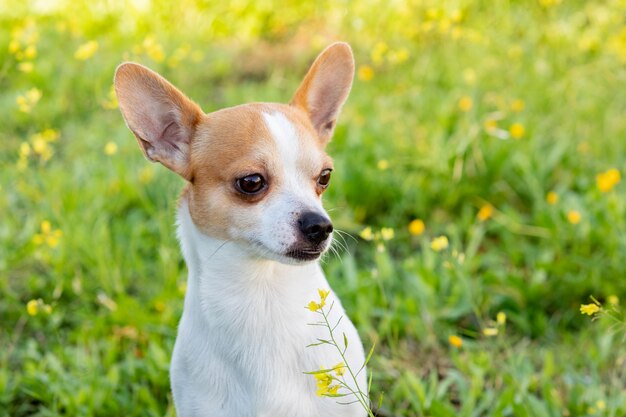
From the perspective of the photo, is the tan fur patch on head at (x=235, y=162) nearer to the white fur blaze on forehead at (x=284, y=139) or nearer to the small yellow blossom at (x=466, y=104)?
the white fur blaze on forehead at (x=284, y=139)

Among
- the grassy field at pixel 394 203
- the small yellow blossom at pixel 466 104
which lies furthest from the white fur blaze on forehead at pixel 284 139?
the small yellow blossom at pixel 466 104

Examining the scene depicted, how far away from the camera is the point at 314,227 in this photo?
2521mm

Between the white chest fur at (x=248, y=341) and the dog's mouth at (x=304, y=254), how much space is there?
8 centimetres

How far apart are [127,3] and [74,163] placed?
8.10 ft

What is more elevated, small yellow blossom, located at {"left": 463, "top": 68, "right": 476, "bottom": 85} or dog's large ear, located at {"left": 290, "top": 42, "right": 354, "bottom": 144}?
dog's large ear, located at {"left": 290, "top": 42, "right": 354, "bottom": 144}

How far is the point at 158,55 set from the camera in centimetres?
430

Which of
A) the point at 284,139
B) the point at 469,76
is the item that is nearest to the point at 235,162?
the point at 284,139

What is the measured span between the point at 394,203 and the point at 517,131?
82 centimetres

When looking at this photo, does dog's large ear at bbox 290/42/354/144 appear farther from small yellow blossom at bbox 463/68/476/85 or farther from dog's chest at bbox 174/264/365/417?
small yellow blossom at bbox 463/68/476/85

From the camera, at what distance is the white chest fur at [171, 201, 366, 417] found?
8.62 ft

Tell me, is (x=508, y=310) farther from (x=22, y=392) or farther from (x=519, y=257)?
(x=22, y=392)

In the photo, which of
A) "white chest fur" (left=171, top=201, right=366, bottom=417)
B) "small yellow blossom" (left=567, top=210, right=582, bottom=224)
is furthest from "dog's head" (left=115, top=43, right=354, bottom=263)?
"small yellow blossom" (left=567, top=210, right=582, bottom=224)

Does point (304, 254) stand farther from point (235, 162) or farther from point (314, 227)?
point (235, 162)

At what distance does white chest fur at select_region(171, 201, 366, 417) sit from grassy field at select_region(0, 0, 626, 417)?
1.77 feet
